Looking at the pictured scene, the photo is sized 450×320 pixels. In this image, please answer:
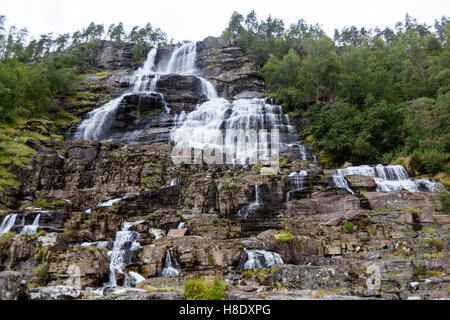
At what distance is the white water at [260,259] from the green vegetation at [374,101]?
801 inches

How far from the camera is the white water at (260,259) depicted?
15516 mm

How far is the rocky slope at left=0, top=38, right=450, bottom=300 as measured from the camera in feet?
37.9

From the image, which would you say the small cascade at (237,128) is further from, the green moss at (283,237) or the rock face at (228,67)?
the green moss at (283,237)

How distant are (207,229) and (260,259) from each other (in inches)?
223

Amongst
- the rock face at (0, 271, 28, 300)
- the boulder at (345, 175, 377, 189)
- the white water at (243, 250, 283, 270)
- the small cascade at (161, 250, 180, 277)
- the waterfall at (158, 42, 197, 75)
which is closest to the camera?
the rock face at (0, 271, 28, 300)

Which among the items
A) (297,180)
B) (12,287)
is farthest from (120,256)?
(297,180)

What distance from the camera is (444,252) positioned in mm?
14180

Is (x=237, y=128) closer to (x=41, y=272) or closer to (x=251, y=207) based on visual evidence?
(x=251, y=207)

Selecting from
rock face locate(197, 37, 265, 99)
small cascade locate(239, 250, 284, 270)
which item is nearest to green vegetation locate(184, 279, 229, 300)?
small cascade locate(239, 250, 284, 270)

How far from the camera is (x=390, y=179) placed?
91.3ft

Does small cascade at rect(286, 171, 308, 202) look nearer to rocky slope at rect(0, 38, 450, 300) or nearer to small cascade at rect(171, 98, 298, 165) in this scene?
rocky slope at rect(0, 38, 450, 300)

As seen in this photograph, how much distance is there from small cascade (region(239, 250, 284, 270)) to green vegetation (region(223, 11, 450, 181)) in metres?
20.4

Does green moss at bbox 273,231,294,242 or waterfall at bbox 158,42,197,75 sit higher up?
waterfall at bbox 158,42,197,75

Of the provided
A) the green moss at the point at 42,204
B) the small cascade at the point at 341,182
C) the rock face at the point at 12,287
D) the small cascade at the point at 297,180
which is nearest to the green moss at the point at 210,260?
the rock face at the point at 12,287
